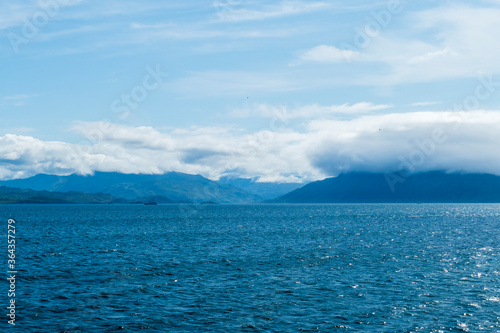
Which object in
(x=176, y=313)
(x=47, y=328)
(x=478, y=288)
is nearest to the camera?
(x=47, y=328)

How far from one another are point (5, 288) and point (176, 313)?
2889cm

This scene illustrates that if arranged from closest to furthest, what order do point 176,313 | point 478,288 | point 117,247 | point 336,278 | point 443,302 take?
point 176,313, point 443,302, point 478,288, point 336,278, point 117,247

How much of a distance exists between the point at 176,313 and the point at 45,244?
279 ft

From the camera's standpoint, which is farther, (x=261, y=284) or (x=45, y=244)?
(x=45, y=244)

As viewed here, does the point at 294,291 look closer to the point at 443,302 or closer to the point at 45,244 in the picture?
the point at 443,302

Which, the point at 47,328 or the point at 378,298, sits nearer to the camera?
the point at 47,328

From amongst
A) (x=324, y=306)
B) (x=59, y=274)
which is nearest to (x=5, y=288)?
(x=59, y=274)

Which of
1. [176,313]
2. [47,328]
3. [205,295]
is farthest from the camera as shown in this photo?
[205,295]

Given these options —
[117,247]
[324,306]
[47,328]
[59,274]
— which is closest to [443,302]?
[324,306]

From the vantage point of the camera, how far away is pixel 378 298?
5506 cm

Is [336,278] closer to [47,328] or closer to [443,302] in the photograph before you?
[443,302]

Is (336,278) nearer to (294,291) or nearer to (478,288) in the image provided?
(294,291)

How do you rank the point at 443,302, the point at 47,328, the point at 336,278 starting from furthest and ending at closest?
the point at 336,278, the point at 443,302, the point at 47,328

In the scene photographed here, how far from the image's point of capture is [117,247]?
110 metres
